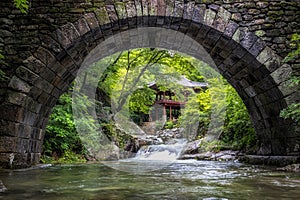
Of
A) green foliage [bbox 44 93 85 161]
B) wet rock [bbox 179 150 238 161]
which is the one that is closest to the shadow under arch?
green foliage [bbox 44 93 85 161]

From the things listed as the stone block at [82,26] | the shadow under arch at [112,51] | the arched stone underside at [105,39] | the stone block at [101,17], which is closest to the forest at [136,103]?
the shadow under arch at [112,51]

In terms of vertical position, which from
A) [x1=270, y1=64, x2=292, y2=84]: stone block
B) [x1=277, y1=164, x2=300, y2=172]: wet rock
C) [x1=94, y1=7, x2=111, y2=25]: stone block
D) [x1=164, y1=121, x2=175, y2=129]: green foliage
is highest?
[x1=164, y1=121, x2=175, y2=129]: green foliage

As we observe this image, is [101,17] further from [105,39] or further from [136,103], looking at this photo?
[136,103]

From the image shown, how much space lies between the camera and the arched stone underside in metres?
4.85

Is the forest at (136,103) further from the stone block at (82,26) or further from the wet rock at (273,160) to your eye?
the stone block at (82,26)

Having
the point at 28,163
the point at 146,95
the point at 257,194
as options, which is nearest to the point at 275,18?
the point at 257,194

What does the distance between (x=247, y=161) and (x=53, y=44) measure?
5.54 metres

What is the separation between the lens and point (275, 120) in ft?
18.7

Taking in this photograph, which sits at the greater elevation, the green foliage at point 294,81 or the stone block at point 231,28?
the stone block at point 231,28

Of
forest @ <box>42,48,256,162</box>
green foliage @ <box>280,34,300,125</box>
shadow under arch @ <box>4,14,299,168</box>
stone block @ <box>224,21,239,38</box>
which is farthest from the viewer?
forest @ <box>42,48,256,162</box>

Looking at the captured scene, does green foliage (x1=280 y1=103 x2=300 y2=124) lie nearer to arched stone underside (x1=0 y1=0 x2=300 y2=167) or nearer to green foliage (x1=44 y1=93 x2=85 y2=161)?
arched stone underside (x1=0 y1=0 x2=300 y2=167)

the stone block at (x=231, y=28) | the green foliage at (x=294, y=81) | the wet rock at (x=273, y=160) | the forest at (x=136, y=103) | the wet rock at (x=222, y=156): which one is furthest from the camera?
the wet rock at (x=222, y=156)

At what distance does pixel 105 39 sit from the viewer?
17.9 ft

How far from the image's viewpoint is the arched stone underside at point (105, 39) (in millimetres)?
4852
